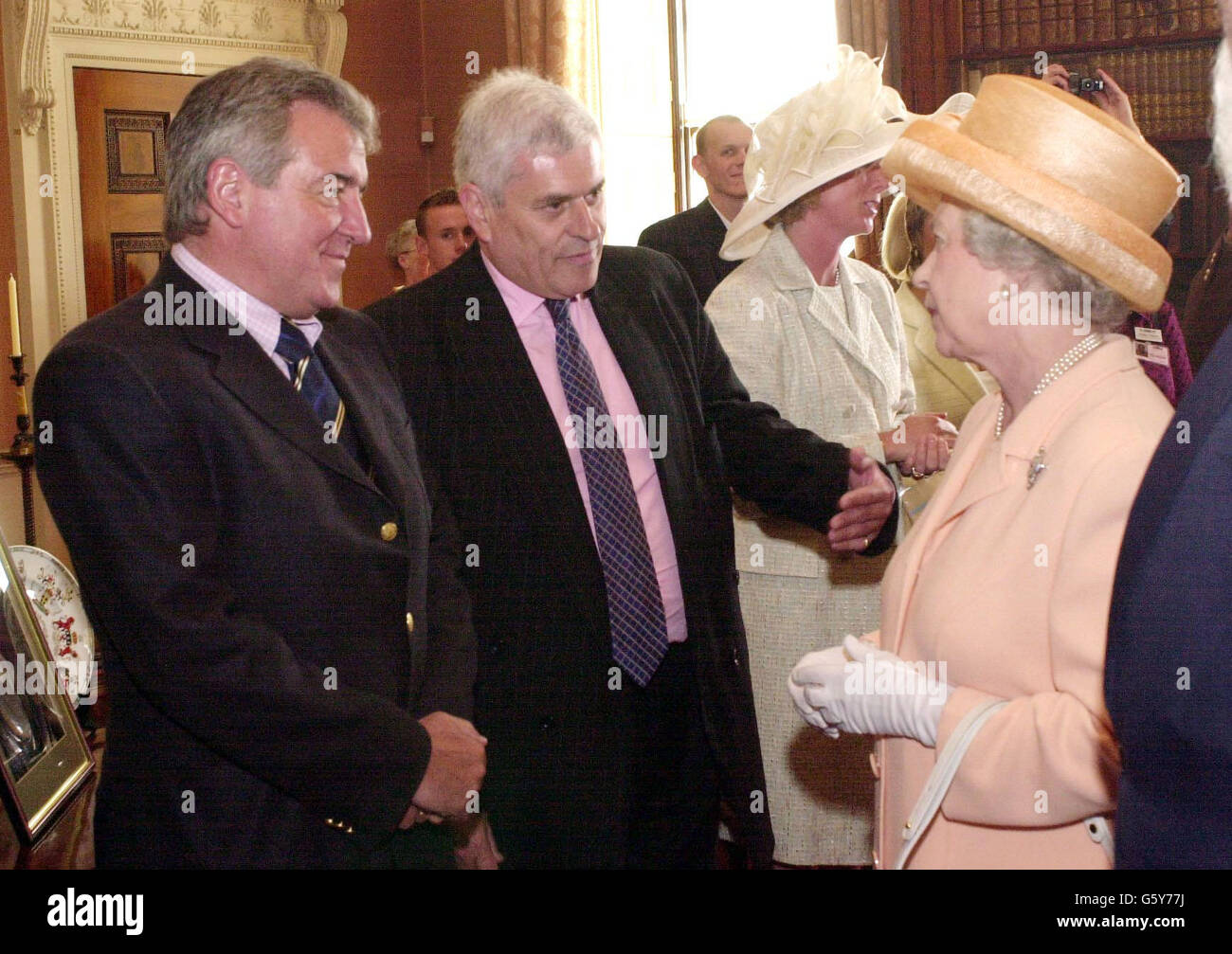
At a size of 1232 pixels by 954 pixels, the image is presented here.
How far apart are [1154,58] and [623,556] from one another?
4.03 meters

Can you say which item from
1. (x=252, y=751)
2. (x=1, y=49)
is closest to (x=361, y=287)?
(x=1, y=49)

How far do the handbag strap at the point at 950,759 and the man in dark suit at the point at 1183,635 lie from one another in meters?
0.44

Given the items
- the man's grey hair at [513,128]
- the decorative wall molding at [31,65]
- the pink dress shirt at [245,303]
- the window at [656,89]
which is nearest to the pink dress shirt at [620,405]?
the man's grey hair at [513,128]

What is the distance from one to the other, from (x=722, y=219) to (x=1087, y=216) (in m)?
3.84

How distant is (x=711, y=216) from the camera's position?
17.5 feet

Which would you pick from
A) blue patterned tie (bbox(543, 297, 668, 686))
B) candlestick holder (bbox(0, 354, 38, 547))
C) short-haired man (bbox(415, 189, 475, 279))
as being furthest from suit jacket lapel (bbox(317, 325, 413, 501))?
candlestick holder (bbox(0, 354, 38, 547))

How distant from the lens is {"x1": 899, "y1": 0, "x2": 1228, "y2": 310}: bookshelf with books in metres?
5.05

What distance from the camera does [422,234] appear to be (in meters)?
4.45

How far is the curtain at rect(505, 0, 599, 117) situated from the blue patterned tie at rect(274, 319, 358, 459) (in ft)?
17.6

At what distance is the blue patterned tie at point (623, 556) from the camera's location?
7.45 ft

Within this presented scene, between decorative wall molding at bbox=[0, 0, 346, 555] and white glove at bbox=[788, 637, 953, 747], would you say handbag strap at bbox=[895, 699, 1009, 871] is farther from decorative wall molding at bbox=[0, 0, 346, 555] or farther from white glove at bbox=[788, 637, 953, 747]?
decorative wall molding at bbox=[0, 0, 346, 555]

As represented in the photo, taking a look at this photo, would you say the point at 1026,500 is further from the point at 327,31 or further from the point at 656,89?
the point at 327,31

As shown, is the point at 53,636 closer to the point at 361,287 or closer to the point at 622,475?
the point at 622,475

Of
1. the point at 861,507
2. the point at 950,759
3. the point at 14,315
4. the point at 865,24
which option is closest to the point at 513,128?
the point at 861,507
